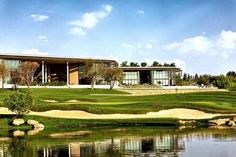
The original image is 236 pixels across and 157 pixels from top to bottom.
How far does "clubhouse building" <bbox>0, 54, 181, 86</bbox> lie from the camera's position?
12112cm

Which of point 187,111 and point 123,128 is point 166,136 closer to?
point 123,128

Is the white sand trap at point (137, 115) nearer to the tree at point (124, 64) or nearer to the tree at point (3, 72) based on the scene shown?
the tree at point (3, 72)

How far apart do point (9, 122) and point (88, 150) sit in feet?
64.6

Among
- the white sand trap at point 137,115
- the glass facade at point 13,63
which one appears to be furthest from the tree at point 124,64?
the white sand trap at point 137,115

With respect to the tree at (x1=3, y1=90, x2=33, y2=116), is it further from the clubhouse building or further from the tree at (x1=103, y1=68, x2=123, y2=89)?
the tree at (x1=103, y1=68, x2=123, y2=89)

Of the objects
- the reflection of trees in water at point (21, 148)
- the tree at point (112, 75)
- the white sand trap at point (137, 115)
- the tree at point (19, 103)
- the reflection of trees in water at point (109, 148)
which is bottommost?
the reflection of trees in water at point (21, 148)

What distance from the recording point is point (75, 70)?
141m

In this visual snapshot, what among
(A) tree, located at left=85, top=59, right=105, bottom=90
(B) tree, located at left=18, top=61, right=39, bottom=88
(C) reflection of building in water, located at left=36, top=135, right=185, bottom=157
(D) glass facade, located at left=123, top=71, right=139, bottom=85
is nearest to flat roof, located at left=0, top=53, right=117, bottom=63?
(A) tree, located at left=85, top=59, right=105, bottom=90

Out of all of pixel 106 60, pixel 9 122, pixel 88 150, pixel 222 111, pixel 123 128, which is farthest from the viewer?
pixel 106 60

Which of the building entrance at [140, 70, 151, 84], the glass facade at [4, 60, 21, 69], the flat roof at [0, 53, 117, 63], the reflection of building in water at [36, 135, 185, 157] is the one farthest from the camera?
the building entrance at [140, 70, 151, 84]

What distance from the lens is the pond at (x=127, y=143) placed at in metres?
27.8

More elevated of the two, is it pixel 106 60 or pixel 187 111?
pixel 106 60

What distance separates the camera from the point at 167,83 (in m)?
162

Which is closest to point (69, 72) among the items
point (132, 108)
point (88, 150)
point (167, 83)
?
point (167, 83)
